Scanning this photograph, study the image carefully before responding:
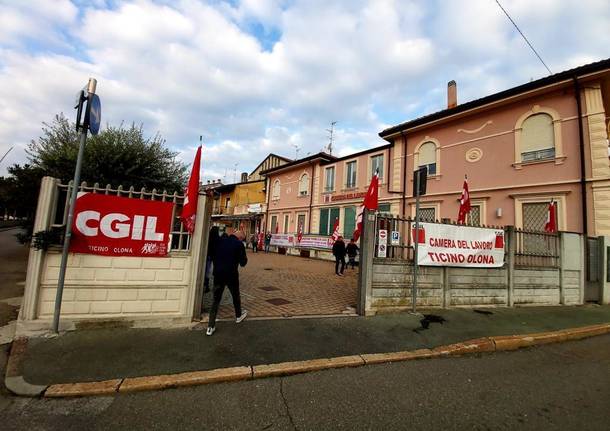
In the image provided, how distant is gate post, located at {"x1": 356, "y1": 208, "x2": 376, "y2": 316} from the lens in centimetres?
616

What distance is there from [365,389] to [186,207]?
12.5 ft

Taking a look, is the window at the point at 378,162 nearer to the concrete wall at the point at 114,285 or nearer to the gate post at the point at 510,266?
the gate post at the point at 510,266

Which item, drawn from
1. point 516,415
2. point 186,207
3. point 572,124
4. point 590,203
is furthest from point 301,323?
point 572,124

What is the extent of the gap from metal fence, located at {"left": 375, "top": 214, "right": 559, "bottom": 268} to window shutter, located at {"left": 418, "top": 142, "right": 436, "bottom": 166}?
7527mm

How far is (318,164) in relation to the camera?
2236 cm

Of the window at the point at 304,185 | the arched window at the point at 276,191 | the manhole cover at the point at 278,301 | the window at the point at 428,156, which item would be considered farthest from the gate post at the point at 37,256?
the arched window at the point at 276,191

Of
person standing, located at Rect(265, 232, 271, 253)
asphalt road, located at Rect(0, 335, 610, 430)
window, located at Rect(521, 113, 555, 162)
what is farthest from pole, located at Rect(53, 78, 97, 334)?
person standing, located at Rect(265, 232, 271, 253)

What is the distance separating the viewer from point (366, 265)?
6.18m

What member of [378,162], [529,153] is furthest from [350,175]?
[529,153]

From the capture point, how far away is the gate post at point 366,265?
616cm

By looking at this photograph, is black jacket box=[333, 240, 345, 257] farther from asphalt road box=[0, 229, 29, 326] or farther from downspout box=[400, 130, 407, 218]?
Answer: asphalt road box=[0, 229, 29, 326]

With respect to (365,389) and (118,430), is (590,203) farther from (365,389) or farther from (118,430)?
(118,430)

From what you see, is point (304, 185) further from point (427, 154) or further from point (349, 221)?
point (427, 154)

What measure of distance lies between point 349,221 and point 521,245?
1142cm
